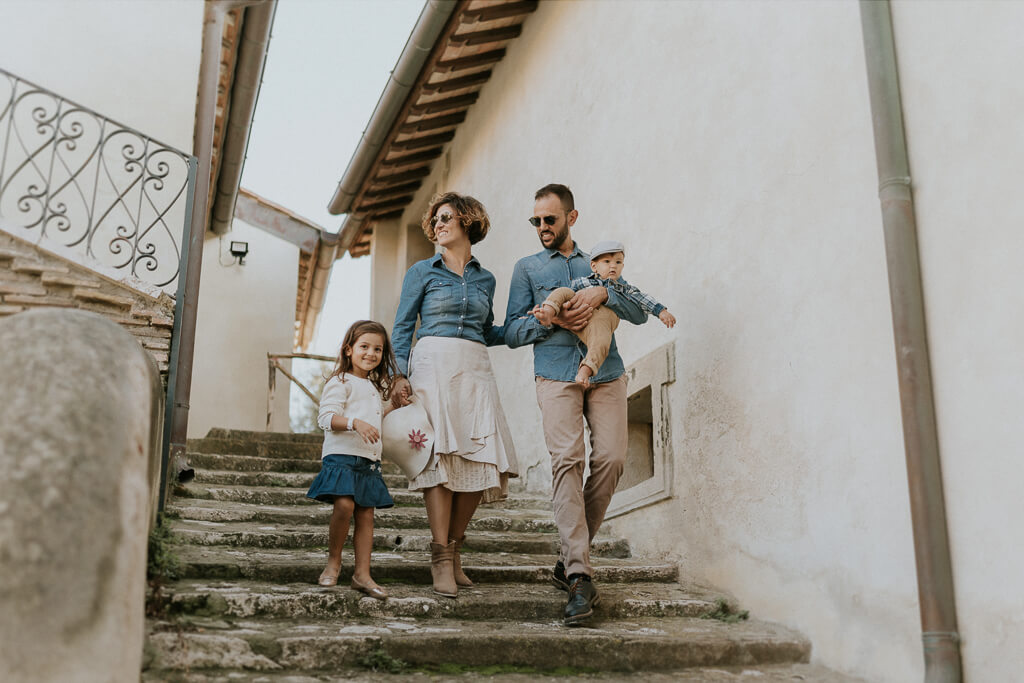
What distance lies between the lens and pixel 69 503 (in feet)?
7.49

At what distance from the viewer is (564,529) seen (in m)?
4.02

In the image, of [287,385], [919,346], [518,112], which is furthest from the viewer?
[287,385]

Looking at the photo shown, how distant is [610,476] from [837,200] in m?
1.47

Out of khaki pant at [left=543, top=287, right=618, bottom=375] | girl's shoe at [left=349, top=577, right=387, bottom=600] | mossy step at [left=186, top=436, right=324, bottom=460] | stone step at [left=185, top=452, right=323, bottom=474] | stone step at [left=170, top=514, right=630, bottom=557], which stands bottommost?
girl's shoe at [left=349, top=577, right=387, bottom=600]

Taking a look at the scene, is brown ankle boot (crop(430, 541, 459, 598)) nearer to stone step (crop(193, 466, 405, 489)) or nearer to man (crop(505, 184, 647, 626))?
man (crop(505, 184, 647, 626))

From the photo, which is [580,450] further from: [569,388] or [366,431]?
[366,431]

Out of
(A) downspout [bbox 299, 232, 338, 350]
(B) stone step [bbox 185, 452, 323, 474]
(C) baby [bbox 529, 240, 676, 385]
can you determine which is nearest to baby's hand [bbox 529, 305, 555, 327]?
(C) baby [bbox 529, 240, 676, 385]

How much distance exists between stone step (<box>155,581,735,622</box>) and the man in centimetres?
21

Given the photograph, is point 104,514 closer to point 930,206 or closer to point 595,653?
point 595,653

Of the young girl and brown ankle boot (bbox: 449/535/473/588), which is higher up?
the young girl

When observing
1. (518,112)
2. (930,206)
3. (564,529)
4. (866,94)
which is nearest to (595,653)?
(564,529)

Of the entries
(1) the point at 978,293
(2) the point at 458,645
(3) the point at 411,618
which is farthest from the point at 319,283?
(1) the point at 978,293

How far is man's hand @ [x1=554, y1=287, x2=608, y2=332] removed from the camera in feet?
13.7

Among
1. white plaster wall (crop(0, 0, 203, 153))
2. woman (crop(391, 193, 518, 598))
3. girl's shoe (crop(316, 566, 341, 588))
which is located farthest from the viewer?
white plaster wall (crop(0, 0, 203, 153))
